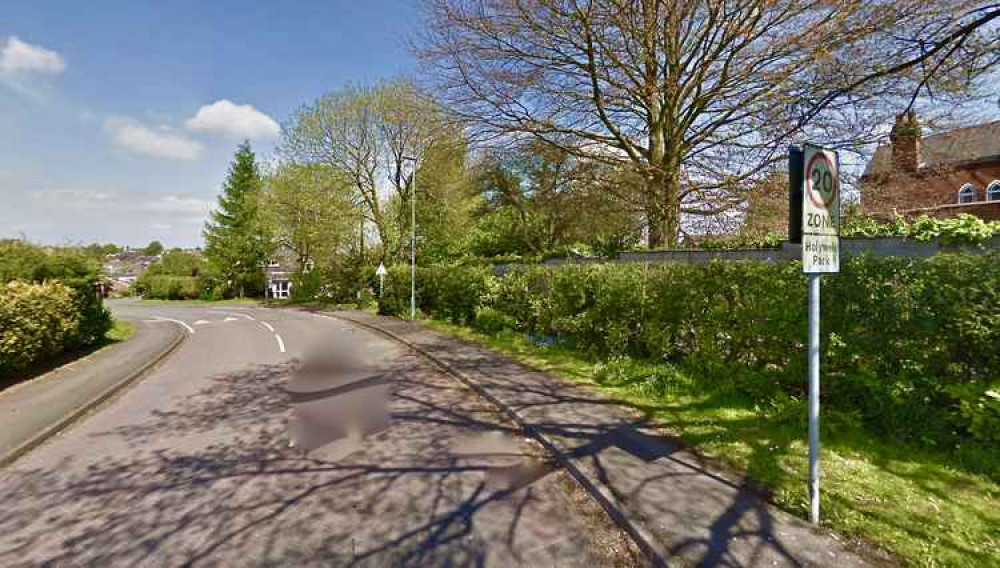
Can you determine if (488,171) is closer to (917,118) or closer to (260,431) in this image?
(917,118)

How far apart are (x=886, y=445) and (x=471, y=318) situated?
11.2 meters

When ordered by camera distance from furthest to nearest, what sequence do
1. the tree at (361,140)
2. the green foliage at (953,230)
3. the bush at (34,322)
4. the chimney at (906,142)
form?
1. the tree at (361,140)
2. the chimney at (906,142)
3. the bush at (34,322)
4. the green foliage at (953,230)

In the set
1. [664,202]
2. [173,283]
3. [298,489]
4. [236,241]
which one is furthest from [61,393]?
[173,283]

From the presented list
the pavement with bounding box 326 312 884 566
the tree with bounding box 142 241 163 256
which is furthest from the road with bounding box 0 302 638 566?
the tree with bounding box 142 241 163 256

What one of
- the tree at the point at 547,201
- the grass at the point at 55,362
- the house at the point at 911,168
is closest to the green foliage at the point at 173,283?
the tree at the point at 547,201

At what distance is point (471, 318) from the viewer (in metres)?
14.3

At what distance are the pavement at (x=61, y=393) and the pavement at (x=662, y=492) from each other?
604 cm

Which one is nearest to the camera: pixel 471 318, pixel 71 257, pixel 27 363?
pixel 27 363

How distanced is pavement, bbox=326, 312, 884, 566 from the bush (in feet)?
29.7

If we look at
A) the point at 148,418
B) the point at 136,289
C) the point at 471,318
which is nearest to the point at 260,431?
the point at 148,418

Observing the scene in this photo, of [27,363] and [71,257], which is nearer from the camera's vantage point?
[27,363]

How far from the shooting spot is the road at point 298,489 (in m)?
3.08

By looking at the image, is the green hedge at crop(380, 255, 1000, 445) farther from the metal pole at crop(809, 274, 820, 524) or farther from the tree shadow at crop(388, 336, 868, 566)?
the metal pole at crop(809, 274, 820, 524)

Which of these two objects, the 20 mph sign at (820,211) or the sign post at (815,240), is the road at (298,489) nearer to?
the sign post at (815,240)
